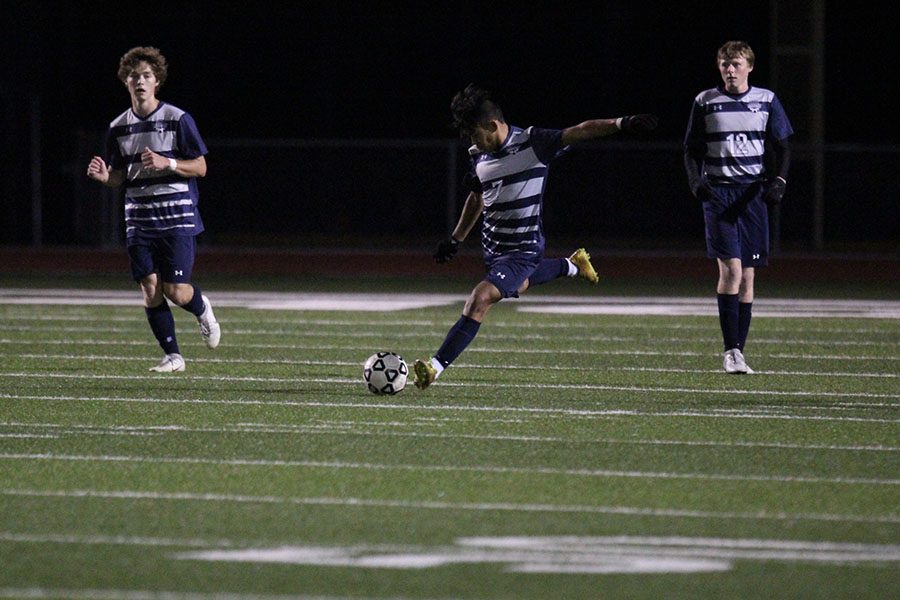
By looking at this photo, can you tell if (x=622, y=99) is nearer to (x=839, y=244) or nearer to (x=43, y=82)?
(x=839, y=244)

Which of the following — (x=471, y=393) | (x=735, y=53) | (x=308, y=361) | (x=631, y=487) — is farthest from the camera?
(x=308, y=361)

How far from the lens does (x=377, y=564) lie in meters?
5.46

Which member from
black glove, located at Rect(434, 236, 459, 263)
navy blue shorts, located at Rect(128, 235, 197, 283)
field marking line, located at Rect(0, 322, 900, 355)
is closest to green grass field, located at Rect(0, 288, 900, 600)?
field marking line, located at Rect(0, 322, 900, 355)

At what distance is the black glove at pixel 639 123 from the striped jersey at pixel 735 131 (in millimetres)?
1923

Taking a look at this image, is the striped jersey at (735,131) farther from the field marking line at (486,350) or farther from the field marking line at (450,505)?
the field marking line at (450,505)

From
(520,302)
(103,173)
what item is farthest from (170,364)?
(520,302)

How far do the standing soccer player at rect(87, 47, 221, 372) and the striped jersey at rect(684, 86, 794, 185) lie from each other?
9.73 feet

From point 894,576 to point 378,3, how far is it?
25.2 metres

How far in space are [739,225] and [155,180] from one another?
345 centimetres

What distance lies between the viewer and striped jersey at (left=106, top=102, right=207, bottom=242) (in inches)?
421

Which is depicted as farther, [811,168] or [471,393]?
[811,168]

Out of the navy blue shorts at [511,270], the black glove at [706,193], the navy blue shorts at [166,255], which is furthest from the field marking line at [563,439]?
the black glove at [706,193]

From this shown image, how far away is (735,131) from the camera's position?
10.9 m

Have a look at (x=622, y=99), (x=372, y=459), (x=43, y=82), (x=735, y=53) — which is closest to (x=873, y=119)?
(x=622, y=99)
